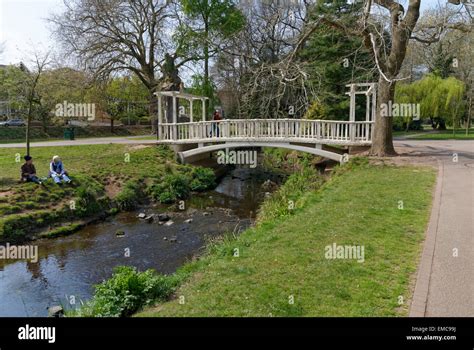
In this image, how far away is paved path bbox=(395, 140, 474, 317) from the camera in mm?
4578

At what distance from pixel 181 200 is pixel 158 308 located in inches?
439

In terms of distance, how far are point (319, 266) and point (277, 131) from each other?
42.7ft

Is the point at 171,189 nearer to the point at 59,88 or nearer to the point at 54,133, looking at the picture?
the point at 59,88

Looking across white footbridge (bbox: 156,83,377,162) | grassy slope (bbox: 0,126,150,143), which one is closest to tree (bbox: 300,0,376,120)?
white footbridge (bbox: 156,83,377,162)

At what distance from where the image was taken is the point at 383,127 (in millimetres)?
15562

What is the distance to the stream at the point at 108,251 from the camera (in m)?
8.05

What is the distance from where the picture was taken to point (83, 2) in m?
26.7

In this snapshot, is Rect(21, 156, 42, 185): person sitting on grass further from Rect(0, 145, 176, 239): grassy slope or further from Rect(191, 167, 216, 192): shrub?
Rect(191, 167, 216, 192): shrub

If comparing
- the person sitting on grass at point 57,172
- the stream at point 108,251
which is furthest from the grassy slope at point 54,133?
the stream at point 108,251

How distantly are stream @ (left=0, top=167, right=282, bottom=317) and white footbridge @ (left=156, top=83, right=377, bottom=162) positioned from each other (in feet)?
11.8

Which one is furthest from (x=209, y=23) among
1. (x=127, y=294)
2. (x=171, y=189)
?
(x=127, y=294)

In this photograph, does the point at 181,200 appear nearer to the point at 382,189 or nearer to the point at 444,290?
the point at 382,189

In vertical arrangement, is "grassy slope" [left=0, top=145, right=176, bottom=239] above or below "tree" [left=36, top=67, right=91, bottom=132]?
below

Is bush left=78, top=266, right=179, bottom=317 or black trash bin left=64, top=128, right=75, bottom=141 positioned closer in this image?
bush left=78, top=266, right=179, bottom=317
